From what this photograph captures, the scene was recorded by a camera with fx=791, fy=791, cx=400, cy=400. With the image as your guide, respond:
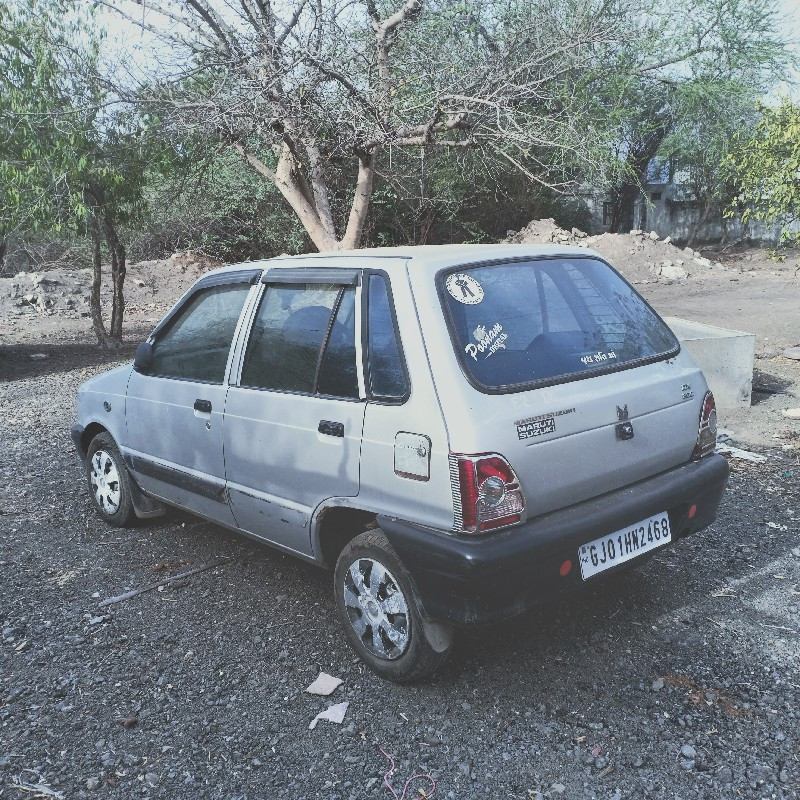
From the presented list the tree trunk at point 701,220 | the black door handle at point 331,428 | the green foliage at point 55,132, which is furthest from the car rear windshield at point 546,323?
the tree trunk at point 701,220

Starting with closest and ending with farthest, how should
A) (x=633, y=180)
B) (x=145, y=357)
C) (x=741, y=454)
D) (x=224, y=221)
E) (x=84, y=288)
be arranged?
1. (x=145, y=357)
2. (x=741, y=454)
3. (x=84, y=288)
4. (x=224, y=221)
5. (x=633, y=180)

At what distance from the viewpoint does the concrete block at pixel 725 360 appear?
23.2 feet

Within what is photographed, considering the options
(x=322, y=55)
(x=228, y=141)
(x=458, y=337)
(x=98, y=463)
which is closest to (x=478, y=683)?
(x=458, y=337)

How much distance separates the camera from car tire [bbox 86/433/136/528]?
5000mm

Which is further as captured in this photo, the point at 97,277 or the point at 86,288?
the point at 86,288

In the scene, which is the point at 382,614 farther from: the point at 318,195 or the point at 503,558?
the point at 318,195

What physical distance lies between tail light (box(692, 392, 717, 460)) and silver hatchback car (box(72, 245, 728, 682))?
2cm

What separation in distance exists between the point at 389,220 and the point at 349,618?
1922 centimetres

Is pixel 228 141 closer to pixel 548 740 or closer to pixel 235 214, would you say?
pixel 235 214

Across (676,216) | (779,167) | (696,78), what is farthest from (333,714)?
(676,216)

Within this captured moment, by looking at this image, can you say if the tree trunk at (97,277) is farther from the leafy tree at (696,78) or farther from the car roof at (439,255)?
the leafy tree at (696,78)

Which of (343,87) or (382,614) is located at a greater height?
(343,87)

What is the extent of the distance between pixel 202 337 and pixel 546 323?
194cm

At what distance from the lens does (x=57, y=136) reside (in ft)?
36.7
